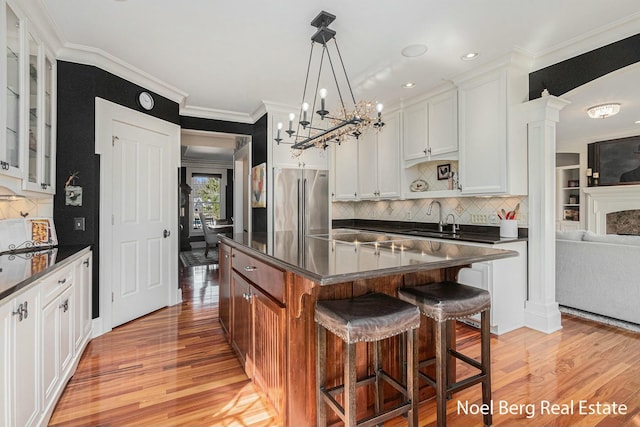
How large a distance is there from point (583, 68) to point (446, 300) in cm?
274

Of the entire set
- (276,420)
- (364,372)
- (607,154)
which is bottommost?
(276,420)

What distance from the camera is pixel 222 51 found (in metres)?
3.03

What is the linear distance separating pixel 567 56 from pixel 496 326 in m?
2.59

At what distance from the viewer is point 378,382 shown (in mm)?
1728

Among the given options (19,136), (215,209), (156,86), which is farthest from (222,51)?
(215,209)

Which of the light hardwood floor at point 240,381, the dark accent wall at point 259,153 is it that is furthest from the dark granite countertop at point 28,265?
the dark accent wall at point 259,153

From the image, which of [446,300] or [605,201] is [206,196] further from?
[605,201]

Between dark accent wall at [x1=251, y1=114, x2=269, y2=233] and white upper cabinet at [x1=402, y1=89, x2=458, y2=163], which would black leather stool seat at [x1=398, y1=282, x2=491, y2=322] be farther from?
dark accent wall at [x1=251, y1=114, x2=269, y2=233]

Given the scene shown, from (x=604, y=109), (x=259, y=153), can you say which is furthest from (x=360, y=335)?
(x=604, y=109)

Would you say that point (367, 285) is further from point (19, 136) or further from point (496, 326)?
point (19, 136)

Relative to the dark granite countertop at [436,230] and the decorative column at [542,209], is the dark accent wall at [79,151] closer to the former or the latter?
the dark granite countertop at [436,230]

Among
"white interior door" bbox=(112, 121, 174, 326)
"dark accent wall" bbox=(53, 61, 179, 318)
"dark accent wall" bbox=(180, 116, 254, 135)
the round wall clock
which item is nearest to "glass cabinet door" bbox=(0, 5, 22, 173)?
"dark accent wall" bbox=(53, 61, 179, 318)

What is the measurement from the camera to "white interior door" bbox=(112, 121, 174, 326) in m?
3.28

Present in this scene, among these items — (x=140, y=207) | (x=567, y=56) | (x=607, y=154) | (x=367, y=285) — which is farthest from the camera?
(x=607, y=154)
